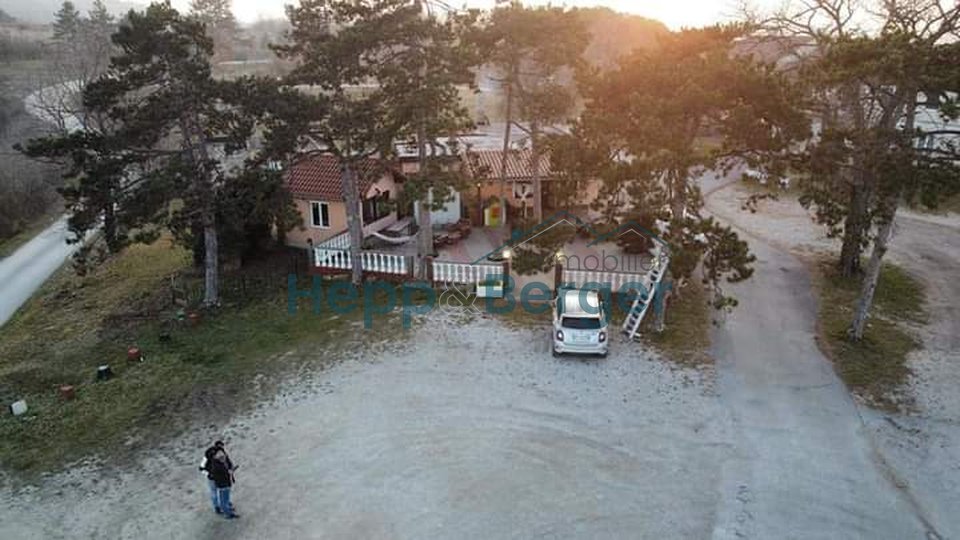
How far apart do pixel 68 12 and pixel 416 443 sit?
69.0 meters

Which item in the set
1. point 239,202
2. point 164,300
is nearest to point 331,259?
point 239,202

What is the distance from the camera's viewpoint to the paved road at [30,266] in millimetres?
27266

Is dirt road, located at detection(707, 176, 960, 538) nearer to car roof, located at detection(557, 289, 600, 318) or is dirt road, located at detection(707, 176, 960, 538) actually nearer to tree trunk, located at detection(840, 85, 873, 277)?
tree trunk, located at detection(840, 85, 873, 277)

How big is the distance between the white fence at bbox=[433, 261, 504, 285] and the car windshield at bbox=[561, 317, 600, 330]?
4.96m

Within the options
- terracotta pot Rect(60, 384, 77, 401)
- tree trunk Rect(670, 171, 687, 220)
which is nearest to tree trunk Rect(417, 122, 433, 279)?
tree trunk Rect(670, 171, 687, 220)

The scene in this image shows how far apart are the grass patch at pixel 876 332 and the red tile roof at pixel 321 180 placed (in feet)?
53.1

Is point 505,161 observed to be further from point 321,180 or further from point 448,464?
point 448,464

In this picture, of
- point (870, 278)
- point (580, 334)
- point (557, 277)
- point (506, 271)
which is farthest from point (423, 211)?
point (870, 278)

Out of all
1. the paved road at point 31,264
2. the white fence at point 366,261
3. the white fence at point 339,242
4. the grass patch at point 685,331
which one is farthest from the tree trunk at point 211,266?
the grass patch at point 685,331

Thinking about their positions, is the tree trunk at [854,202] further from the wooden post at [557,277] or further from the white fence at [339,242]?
the white fence at [339,242]

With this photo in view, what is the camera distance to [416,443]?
44.5 ft

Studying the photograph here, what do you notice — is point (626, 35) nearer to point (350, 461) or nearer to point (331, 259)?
point (331, 259)

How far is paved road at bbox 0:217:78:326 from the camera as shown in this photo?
1073 inches

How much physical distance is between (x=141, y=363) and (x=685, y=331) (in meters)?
15.2
